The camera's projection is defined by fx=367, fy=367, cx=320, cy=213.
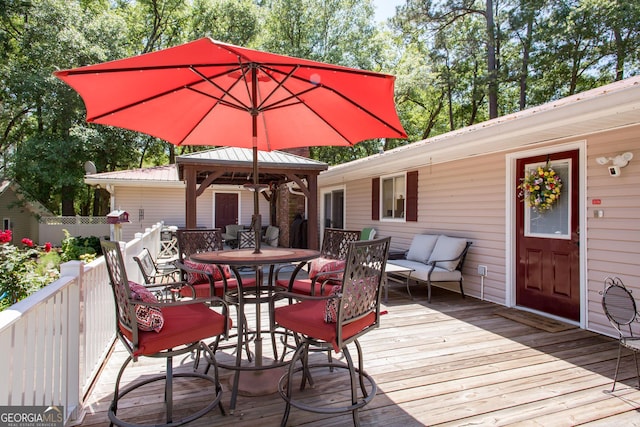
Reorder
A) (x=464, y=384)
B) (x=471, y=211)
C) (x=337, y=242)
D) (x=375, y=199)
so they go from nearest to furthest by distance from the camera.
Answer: (x=464, y=384) < (x=337, y=242) < (x=471, y=211) < (x=375, y=199)

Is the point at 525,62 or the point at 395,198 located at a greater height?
the point at 525,62

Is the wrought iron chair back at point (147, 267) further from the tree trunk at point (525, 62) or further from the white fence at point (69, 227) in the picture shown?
the tree trunk at point (525, 62)

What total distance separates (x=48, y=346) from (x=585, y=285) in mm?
4839

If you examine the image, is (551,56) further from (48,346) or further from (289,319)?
(48,346)

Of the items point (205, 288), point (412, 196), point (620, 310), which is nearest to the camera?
point (620, 310)

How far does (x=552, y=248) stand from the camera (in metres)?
4.47

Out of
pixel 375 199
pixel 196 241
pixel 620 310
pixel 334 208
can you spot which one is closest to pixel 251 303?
pixel 196 241

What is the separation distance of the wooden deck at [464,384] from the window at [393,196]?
3.64 meters

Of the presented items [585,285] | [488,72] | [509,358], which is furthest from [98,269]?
[488,72]

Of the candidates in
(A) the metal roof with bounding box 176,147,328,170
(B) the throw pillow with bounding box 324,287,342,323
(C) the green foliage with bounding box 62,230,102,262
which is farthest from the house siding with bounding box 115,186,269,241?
(B) the throw pillow with bounding box 324,287,342,323

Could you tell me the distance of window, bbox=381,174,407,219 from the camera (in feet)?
24.3

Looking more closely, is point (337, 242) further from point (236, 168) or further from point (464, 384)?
point (236, 168)

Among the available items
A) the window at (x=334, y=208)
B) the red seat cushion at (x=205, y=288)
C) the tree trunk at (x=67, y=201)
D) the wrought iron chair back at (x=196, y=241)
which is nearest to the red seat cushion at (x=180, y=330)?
the red seat cushion at (x=205, y=288)

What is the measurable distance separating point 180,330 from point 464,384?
2.07 meters
